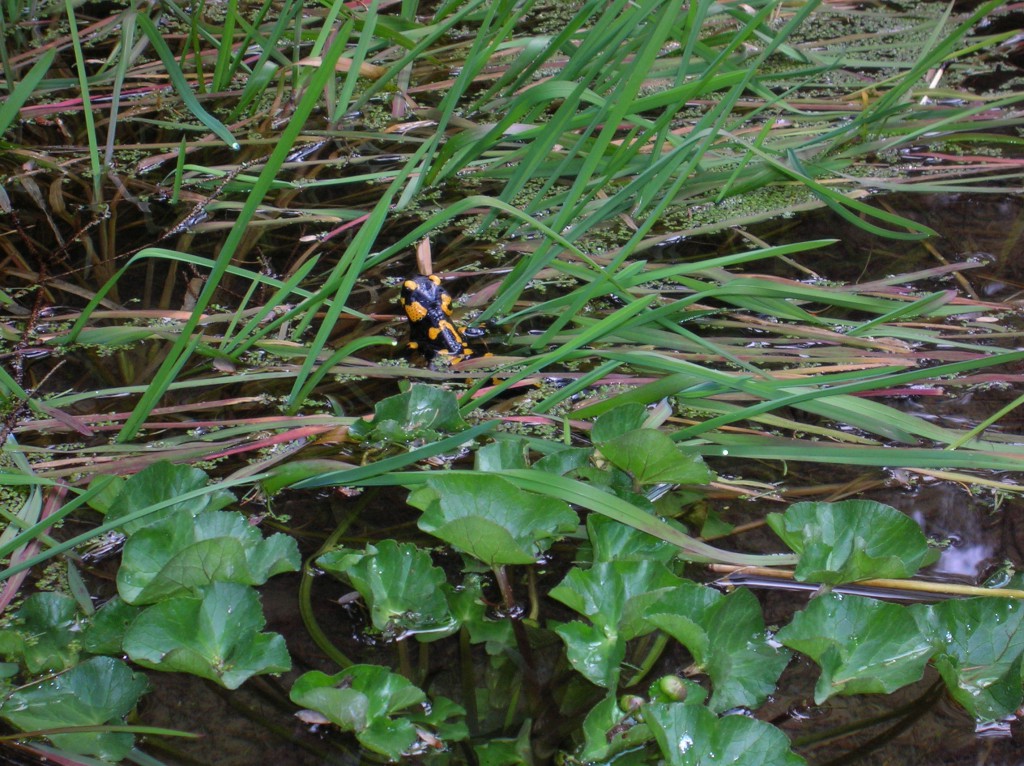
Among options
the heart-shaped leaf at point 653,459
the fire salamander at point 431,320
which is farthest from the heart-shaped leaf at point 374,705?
the fire salamander at point 431,320

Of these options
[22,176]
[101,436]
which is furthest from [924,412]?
[22,176]

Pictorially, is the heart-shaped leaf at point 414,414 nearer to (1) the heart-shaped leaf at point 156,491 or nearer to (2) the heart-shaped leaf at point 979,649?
(1) the heart-shaped leaf at point 156,491

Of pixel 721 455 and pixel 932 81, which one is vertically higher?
pixel 932 81

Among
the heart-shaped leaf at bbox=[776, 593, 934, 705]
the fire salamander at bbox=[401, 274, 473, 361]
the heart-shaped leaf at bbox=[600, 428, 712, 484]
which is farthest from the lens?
the fire salamander at bbox=[401, 274, 473, 361]

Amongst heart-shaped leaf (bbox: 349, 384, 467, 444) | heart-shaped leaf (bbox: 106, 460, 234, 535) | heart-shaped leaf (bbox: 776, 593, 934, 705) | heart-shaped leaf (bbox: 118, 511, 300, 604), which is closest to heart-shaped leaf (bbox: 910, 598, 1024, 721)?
heart-shaped leaf (bbox: 776, 593, 934, 705)

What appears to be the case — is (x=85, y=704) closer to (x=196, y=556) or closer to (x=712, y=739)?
(x=196, y=556)

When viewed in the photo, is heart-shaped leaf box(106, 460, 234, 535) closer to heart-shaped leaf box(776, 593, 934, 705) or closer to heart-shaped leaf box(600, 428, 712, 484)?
heart-shaped leaf box(600, 428, 712, 484)

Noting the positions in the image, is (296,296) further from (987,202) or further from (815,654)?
(987,202)

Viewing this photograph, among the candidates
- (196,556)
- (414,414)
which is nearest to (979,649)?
(414,414)
